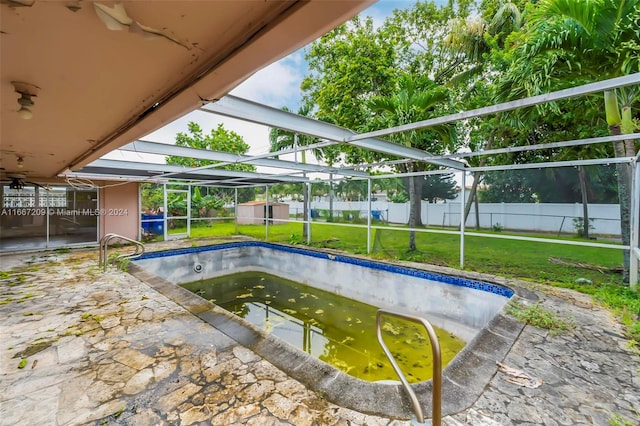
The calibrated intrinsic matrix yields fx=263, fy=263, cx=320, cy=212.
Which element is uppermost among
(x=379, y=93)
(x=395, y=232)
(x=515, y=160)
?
(x=379, y=93)

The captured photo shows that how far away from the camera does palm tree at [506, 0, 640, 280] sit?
3385 millimetres

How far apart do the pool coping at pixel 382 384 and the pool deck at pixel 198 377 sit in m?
0.06

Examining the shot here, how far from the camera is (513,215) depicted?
6156 millimetres

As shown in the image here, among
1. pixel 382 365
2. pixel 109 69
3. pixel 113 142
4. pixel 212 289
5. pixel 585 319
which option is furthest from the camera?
pixel 212 289

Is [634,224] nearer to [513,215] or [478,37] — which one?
[513,215]

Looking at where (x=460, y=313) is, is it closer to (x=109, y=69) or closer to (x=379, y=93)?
(x=109, y=69)

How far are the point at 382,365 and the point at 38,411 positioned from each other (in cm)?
350

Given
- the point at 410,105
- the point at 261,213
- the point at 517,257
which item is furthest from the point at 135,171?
the point at 517,257

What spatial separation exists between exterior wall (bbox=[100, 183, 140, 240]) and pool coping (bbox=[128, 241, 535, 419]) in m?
8.21

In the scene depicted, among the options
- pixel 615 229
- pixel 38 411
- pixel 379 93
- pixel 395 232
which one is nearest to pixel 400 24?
pixel 379 93

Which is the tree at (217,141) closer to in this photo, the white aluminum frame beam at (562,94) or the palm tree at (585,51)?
the palm tree at (585,51)

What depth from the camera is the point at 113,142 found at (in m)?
2.78

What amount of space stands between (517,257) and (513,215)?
140cm

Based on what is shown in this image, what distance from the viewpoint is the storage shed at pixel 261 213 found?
464 inches
